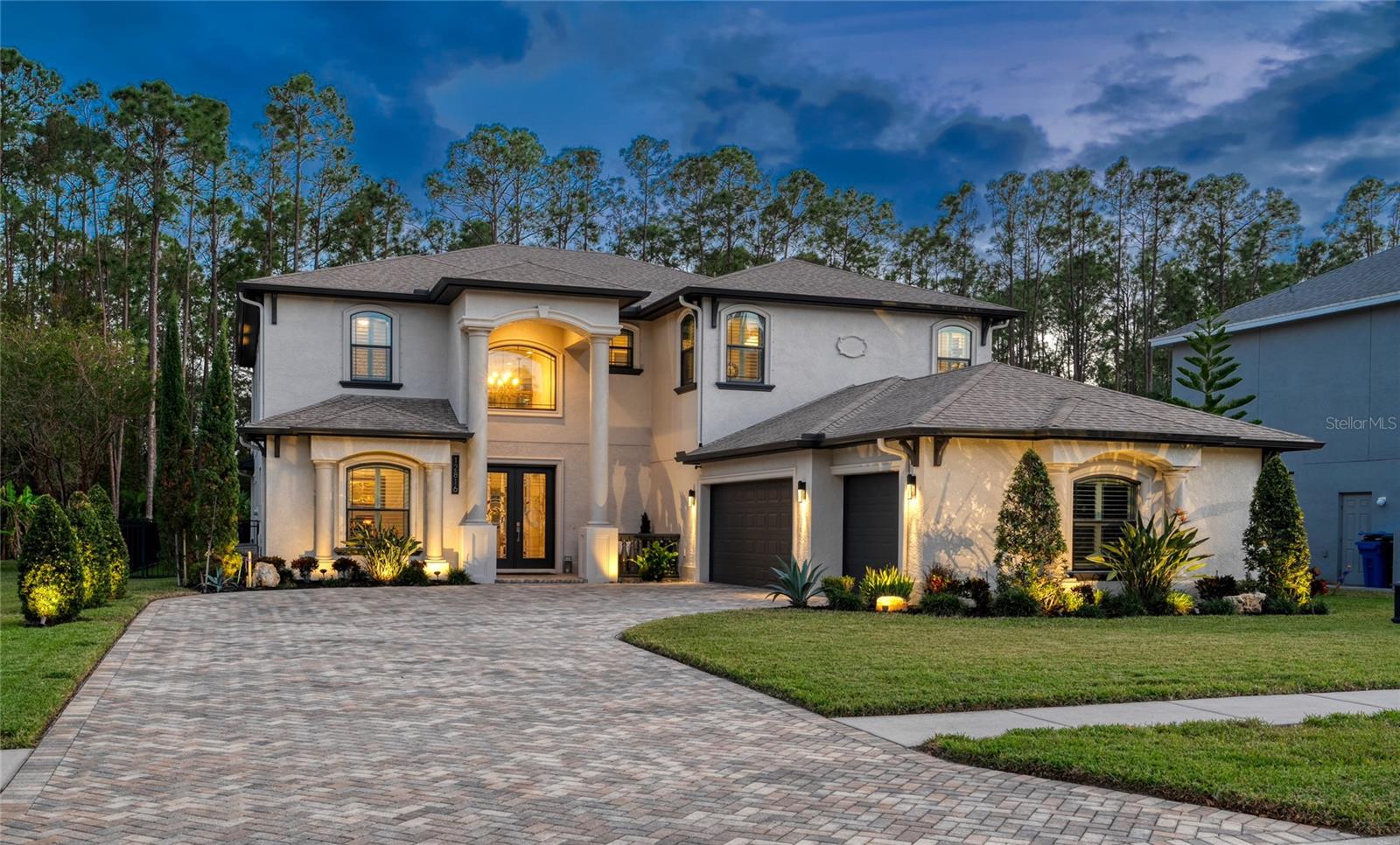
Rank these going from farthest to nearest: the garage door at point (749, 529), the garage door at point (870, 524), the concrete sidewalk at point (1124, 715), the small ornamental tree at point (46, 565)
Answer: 1. the garage door at point (749, 529)
2. the garage door at point (870, 524)
3. the small ornamental tree at point (46, 565)
4. the concrete sidewalk at point (1124, 715)

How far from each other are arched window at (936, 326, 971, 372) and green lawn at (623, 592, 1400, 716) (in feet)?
33.6

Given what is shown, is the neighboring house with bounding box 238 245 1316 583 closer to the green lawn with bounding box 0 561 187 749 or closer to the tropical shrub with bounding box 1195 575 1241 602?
the tropical shrub with bounding box 1195 575 1241 602

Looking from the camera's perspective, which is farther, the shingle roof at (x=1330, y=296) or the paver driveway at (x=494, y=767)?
the shingle roof at (x=1330, y=296)

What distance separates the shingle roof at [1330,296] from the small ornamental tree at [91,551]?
74.4ft

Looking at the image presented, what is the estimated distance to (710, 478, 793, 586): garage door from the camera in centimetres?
2106

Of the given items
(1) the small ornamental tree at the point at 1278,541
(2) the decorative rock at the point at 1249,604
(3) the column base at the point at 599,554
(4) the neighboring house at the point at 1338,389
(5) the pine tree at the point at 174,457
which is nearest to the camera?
(2) the decorative rock at the point at 1249,604

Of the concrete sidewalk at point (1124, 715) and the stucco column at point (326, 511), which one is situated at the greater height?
the stucco column at point (326, 511)

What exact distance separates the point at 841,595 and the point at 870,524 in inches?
102

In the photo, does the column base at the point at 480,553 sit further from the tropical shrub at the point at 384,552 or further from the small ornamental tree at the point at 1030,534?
the small ornamental tree at the point at 1030,534

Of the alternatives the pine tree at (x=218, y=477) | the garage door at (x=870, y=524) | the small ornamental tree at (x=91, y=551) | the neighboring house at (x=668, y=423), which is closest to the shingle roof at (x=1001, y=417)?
the neighboring house at (x=668, y=423)

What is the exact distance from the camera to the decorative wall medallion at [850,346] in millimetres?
24891

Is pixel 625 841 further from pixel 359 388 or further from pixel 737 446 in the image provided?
pixel 359 388

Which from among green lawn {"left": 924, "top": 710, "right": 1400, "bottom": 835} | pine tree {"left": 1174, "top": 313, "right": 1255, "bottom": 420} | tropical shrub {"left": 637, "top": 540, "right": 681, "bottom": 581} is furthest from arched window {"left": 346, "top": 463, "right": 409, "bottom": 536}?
green lawn {"left": 924, "top": 710, "right": 1400, "bottom": 835}

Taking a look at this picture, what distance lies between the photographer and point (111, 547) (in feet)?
57.7
